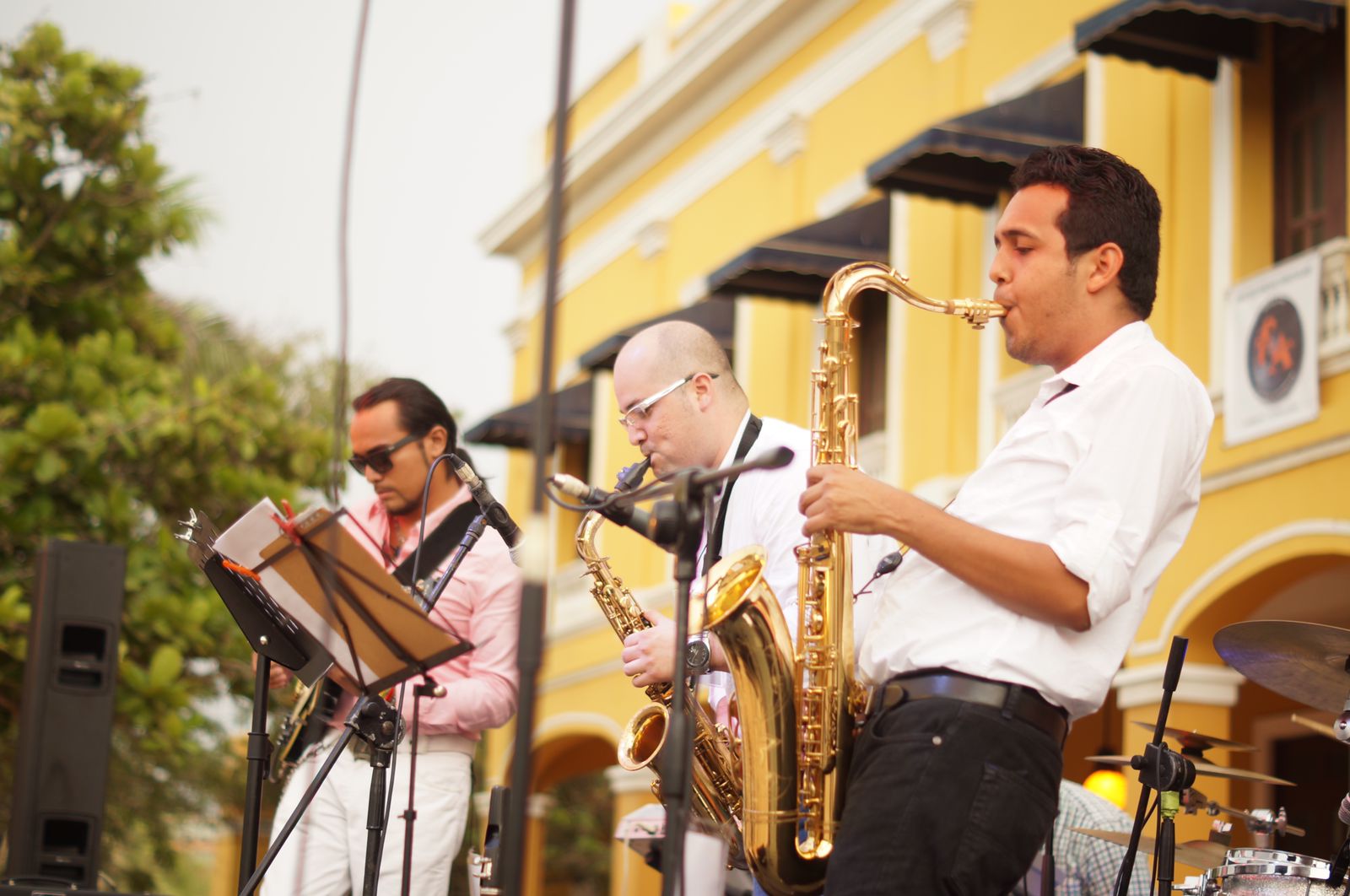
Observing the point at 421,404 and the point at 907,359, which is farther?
the point at 907,359

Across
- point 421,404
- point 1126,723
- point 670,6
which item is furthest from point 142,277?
point 670,6

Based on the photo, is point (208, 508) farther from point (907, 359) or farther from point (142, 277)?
point (907, 359)

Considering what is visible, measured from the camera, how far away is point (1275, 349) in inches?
382

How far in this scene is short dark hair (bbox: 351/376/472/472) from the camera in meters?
5.11

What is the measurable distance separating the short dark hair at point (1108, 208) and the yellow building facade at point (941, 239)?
5.82ft

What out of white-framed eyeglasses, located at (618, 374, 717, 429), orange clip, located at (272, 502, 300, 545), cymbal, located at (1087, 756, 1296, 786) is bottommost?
cymbal, located at (1087, 756, 1296, 786)

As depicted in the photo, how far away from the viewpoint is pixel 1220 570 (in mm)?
10234

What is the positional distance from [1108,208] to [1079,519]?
2.18 ft

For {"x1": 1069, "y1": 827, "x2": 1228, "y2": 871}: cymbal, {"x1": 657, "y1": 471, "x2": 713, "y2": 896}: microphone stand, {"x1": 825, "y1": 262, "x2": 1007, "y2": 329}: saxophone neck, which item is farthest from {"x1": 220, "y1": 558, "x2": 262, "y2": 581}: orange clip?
{"x1": 1069, "y1": 827, "x2": 1228, "y2": 871}: cymbal

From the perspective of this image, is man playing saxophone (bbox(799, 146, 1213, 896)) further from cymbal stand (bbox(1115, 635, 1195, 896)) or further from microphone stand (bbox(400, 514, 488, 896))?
microphone stand (bbox(400, 514, 488, 896))

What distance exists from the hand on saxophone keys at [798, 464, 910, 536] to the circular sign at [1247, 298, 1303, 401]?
7333mm

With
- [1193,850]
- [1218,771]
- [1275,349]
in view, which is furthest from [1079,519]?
[1275,349]

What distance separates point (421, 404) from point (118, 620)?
262cm

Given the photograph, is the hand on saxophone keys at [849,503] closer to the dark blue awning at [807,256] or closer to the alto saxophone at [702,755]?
the alto saxophone at [702,755]
